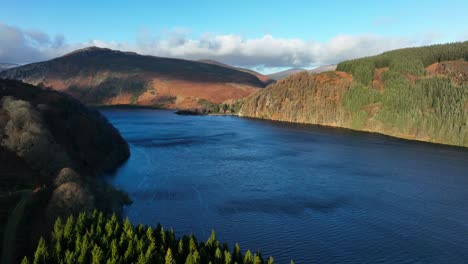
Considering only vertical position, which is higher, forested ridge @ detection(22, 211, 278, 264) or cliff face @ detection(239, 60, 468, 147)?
cliff face @ detection(239, 60, 468, 147)

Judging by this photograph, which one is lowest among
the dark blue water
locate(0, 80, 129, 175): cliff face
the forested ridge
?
the dark blue water

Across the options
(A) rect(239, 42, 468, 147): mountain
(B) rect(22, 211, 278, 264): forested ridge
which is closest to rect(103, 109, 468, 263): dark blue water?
(B) rect(22, 211, 278, 264): forested ridge

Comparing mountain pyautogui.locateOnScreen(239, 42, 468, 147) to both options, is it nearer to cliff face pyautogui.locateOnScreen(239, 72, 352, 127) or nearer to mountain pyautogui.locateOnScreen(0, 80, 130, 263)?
cliff face pyautogui.locateOnScreen(239, 72, 352, 127)

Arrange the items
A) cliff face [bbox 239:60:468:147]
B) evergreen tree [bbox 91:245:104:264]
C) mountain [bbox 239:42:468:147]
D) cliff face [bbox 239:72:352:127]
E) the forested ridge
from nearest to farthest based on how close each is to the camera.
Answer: evergreen tree [bbox 91:245:104:264] → the forested ridge → cliff face [bbox 239:60:468:147] → mountain [bbox 239:42:468:147] → cliff face [bbox 239:72:352:127]

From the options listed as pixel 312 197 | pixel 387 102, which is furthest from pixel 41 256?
pixel 387 102

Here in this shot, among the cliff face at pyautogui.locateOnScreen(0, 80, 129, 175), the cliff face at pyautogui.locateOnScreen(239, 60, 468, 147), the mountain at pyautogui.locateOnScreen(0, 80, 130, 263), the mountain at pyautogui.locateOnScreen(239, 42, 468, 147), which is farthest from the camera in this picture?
the mountain at pyautogui.locateOnScreen(239, 42, 468, 147)

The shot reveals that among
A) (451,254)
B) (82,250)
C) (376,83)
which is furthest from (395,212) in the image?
(376,83)

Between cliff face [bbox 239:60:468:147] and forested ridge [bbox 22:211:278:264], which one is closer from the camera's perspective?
forested ridge [bbox 22:211:278:264]
